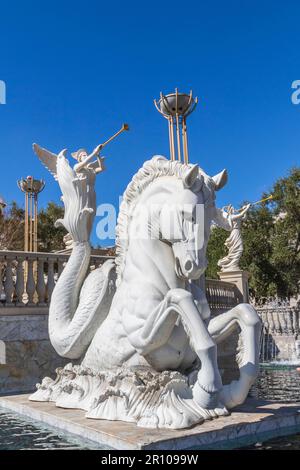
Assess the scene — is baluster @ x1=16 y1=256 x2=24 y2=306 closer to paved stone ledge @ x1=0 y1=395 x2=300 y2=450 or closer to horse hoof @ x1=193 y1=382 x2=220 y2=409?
paved stone ledge @ x1=0 y1=395 x2=300 y2=450

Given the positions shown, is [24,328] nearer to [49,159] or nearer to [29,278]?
[29,278]

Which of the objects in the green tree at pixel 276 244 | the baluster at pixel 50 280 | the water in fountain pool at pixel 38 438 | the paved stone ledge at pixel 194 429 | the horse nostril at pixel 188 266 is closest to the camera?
the paved stone ledge at pixel 194 429

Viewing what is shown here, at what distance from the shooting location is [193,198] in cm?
344

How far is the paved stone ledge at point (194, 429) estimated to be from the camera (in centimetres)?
282

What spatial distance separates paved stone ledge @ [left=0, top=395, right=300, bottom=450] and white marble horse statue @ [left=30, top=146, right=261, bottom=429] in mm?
113

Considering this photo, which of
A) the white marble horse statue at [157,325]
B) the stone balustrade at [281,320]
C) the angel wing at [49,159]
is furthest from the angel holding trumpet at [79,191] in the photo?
the stone balustrade at [281,320]

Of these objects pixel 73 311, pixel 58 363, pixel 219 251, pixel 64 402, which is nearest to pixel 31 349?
pixel 58 363

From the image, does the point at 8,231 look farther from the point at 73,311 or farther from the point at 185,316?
the point at 185,316

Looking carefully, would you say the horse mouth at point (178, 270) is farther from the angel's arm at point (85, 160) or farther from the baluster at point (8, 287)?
the baluster at point (8, 287)

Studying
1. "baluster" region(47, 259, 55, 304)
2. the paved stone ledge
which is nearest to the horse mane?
the paved stone ledge

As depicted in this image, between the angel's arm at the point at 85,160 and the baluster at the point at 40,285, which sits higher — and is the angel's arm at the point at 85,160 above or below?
above

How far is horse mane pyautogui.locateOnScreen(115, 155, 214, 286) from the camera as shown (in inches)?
153

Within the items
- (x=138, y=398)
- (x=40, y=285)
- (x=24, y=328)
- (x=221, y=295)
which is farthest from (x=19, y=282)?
(x=221, y=295)

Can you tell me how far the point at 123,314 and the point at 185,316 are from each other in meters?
0.83
